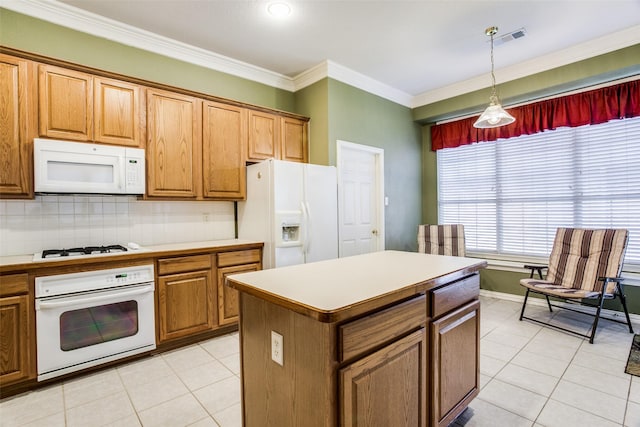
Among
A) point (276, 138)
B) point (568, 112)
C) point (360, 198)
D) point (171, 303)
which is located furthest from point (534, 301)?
point (171, 303)

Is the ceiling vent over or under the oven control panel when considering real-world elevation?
over

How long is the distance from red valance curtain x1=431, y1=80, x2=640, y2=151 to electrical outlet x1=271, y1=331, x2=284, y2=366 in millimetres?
4262

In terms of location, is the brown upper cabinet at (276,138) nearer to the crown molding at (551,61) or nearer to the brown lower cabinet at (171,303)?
the brown lower cabinet at (171,303)

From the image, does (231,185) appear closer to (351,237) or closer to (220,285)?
(220,285)

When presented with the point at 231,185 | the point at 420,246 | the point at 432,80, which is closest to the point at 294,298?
the point at 231,185

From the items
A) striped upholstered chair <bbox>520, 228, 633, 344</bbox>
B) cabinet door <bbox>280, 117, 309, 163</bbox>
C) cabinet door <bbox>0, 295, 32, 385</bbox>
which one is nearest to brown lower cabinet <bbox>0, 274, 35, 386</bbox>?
cabinet door <bbox>0, 295, 32, 385</bbox>

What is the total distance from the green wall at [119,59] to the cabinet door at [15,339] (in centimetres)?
200

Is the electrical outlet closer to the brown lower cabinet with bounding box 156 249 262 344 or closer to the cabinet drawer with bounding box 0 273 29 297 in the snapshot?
the brown lower cabinet with bounding box 156 249 262 344

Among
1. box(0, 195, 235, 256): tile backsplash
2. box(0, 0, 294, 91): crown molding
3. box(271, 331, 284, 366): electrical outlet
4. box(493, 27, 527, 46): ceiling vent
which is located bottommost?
box(271, 331, 284, 366): electrical outlet

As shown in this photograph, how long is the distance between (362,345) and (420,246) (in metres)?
3.63

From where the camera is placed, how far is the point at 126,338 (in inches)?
99.6

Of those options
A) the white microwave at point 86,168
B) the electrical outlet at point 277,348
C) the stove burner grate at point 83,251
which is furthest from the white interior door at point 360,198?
the electrical outlet at point 277,348

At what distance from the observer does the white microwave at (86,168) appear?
2.37 m

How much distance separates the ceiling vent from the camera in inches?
122
